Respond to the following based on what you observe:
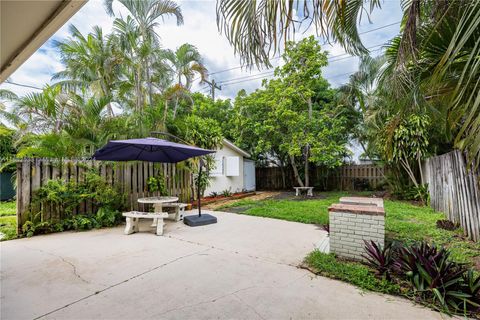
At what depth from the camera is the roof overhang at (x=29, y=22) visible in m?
1.57

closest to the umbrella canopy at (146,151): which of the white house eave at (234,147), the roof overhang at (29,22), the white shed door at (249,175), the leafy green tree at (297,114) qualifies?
the roof overhang at (29,22)

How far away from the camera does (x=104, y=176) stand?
5902 millimetres

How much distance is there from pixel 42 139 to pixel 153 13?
614cm

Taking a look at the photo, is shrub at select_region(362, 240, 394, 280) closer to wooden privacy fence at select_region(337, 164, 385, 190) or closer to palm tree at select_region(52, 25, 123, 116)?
palm tree at select_region(52, 25, 123, 116)

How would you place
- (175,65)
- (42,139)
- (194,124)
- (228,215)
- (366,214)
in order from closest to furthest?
(366,214) → (42,139) → (228,215) → (194,124) → (175,65)

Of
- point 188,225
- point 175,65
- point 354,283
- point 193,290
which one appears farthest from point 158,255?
point 175,65

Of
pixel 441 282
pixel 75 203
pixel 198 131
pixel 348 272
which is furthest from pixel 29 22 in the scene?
pixel 198 131

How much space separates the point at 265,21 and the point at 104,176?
578 cm

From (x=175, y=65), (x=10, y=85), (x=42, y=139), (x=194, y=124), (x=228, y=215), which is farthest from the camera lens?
(x=10, y=85)

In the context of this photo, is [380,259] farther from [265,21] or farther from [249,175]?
[249,175]

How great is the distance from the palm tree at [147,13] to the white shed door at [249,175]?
7081 millimetres

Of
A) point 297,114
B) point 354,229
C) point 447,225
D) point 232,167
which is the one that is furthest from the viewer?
point 232,167

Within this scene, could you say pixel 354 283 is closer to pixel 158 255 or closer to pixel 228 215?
pixel 158 255

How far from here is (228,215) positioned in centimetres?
686
